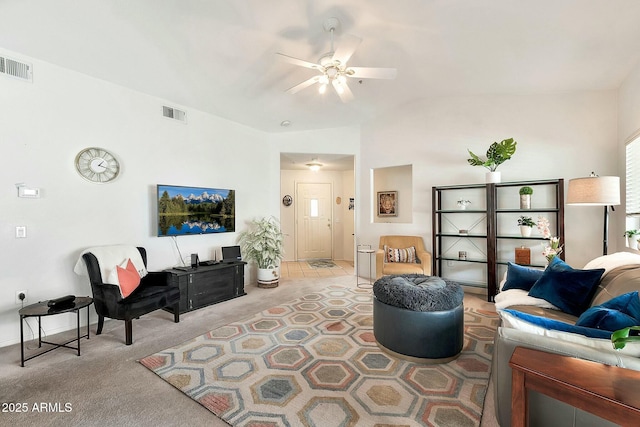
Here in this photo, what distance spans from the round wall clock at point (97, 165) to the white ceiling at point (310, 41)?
33.3 inches

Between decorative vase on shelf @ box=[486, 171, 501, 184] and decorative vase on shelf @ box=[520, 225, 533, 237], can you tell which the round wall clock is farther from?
decorative vase on shelf @ box=[520, 225, 533, 237]

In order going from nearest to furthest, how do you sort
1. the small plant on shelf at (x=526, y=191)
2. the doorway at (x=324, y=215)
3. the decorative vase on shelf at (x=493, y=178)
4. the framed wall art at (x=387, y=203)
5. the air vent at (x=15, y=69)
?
the air vent at (x=15, y=69) < the small plant on shelf at (x=526, y=191) < the decorative vase on shelf at (x=493, y=178) < the framed wall art at (x=387, y=203) < the doorway at (x=324, y=215)

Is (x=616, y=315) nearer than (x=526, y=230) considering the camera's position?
Yes

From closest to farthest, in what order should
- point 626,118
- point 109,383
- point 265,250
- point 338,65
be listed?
1. point 109,383
2. point 338,65
3. point 626,118
4. point 265,250

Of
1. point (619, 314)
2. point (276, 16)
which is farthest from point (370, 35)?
point (619, 314)

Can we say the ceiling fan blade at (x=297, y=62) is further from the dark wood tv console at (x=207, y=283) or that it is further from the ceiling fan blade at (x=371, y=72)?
the dark wood tv console at (x=207, y=283)

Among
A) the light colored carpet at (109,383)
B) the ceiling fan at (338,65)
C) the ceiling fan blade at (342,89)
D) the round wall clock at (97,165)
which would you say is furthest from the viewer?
the round wall clock at (97,165)

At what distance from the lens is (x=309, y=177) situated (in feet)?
24.6

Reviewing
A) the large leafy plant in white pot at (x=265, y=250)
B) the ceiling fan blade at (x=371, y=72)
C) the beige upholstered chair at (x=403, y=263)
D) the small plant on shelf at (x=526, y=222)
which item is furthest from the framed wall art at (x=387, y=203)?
the ceiling fan blade at (x=371, y=72)

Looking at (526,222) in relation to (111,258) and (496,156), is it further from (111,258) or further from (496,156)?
(111,258)

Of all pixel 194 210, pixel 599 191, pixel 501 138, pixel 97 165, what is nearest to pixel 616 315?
pixel 599 191

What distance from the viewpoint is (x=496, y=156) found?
393cm

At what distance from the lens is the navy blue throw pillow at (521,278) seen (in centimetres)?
280

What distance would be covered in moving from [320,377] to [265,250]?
2.82 meters
